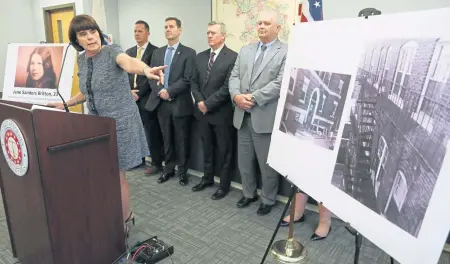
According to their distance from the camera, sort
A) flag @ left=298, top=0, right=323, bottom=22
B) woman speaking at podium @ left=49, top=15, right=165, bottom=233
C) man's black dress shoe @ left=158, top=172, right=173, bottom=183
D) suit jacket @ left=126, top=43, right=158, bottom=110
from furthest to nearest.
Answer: suit jacket @ left=126, top=43, right=158, bottom=110, man's black dress shoe @ left=158, top=172, right=173, bottom=183, flag @ left=298, top=0, right=323, bottom=22, woman speaking at podium @ left=49, top=15, right=165, bottom=233

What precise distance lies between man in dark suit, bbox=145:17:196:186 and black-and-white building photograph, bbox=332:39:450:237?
2.09 meters

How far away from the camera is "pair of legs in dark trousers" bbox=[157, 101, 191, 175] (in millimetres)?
3117

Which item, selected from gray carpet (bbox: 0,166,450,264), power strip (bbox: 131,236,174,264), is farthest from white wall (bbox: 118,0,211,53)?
power strip (bbox: 131,236,174,264)

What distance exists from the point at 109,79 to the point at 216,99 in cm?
107

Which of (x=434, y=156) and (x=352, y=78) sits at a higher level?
(x=352, y=78)

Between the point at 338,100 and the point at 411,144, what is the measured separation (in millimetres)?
361

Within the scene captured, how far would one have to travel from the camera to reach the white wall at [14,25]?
5297mm

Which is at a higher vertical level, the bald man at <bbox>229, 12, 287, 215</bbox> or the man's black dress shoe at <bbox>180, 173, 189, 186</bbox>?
the bald man at <bbox>229, 12, 287, 215</bbox>

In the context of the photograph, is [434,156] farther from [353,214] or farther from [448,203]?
[353,214]

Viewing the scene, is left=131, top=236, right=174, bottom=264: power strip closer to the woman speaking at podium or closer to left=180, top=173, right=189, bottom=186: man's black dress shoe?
the woman speaking at podium

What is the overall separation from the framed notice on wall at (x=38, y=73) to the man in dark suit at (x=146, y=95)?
98 cm

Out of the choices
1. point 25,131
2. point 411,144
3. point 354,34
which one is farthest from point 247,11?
point 411,144

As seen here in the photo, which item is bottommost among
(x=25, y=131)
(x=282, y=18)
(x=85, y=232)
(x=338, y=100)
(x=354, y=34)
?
(x=85, y=232)

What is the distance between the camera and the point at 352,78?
3.64 ft
